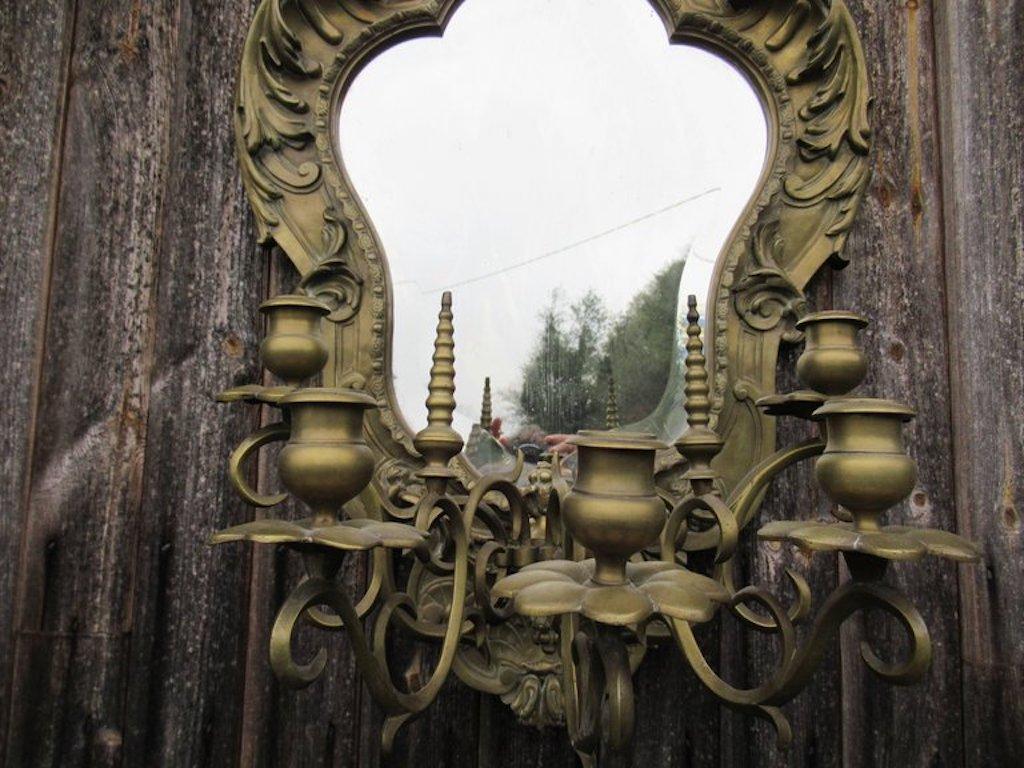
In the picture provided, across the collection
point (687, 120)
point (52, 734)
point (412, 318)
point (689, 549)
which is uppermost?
point (687, 120)

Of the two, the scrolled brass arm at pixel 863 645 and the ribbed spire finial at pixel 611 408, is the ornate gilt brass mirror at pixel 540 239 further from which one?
the scrolled brass arm at pixel 863 645

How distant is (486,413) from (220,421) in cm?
28

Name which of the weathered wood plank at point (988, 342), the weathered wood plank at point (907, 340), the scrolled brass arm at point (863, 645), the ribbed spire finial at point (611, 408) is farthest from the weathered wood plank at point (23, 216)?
the weathered wood plank at point (988, 342)

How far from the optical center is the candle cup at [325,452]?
1.37 feet

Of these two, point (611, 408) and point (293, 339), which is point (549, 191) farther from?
point (293, 339)

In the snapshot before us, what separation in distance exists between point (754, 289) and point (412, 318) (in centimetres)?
34

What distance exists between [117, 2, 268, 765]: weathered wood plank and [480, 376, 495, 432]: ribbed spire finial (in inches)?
9.4

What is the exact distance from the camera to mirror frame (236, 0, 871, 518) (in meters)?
0.72

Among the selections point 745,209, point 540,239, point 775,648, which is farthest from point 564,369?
point 775,648

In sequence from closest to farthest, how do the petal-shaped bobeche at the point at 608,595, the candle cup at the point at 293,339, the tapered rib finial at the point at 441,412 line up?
1. the petal-shaped bobeche at the point at 608,595
2. the candle cup at the point at 293,339
3. the tapered rib finial at the point at 441,412

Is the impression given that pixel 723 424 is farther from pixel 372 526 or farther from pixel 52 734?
pixel 52 734

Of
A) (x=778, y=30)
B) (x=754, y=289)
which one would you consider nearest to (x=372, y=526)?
(x=754, y=289)

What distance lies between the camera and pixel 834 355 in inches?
20.6

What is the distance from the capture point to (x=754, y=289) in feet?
2.39
